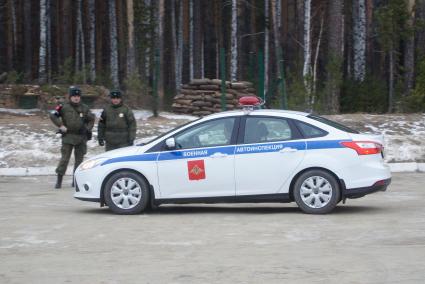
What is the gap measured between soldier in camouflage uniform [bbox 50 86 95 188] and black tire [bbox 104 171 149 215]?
12.4ft

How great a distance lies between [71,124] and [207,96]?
9779 millimetres

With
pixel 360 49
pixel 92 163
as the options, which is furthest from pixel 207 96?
pixel 92 163

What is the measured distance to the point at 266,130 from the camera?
12000mm

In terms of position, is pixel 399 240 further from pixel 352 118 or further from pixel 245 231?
pixel 352 118

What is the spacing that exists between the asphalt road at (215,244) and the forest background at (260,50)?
1017cm

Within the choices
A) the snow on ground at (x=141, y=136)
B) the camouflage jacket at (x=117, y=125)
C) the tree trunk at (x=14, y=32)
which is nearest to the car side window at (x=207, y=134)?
the camouflage jacket at (x=117, y=125)

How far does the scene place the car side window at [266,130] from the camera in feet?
39.2

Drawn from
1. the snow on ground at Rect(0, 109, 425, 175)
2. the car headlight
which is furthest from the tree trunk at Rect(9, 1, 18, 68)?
the car headlight

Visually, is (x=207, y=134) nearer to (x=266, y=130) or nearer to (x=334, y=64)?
(x=266, y=130)

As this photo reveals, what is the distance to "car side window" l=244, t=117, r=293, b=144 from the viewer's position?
39.2ft

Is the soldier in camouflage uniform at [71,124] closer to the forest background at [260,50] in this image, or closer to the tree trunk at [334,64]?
the forest background at [260,50]

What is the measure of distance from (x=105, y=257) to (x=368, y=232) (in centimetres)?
321

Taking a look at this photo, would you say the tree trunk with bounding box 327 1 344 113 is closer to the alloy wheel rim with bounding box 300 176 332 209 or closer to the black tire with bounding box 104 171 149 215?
the alloy wheel rim with bounding box 300 176 332 209

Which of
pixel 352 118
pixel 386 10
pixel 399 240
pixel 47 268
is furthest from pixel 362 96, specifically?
pixel 47 268
